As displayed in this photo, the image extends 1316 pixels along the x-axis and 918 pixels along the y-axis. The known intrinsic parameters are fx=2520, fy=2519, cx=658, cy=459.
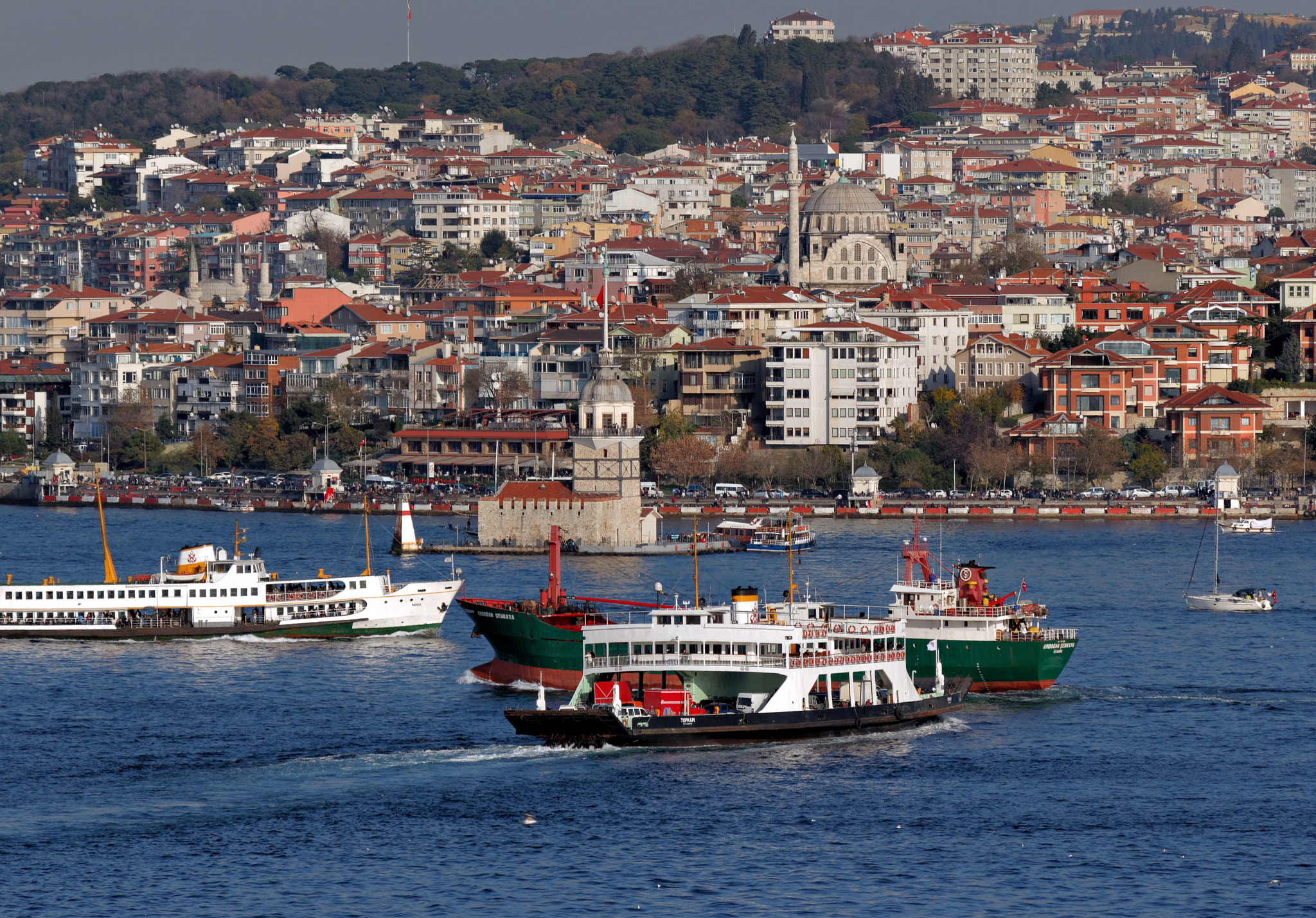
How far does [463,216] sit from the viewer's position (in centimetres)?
10300

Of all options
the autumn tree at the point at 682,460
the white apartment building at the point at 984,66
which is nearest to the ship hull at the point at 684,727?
the autumn tree at the point at 682,460

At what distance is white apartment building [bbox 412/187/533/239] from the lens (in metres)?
103

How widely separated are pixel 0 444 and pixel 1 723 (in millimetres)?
48049

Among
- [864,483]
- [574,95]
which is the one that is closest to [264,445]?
[864,483]

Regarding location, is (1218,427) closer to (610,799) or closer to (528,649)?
(528,649)

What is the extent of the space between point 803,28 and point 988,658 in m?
125

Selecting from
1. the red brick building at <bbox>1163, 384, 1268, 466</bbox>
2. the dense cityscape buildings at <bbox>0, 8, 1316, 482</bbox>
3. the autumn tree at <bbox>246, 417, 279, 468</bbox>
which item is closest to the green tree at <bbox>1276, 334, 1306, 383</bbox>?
the dense cityscape buildings at <bbox>0, 8, 1316, 482</bbox>

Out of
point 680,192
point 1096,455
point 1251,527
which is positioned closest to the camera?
point 1251,527

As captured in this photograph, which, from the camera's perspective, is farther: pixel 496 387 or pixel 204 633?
pixel 496 387

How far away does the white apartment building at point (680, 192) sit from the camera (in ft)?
355

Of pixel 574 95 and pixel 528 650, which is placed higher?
pixel 574 95

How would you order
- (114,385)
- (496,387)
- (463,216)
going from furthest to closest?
(463,216) → (114,385) → (496,387)

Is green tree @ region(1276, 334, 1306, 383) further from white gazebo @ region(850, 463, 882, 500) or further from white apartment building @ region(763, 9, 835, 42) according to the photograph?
white apartment building @ region(763, 9, 835, 42)

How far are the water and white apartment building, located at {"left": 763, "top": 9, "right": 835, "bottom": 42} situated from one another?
4678 inches
